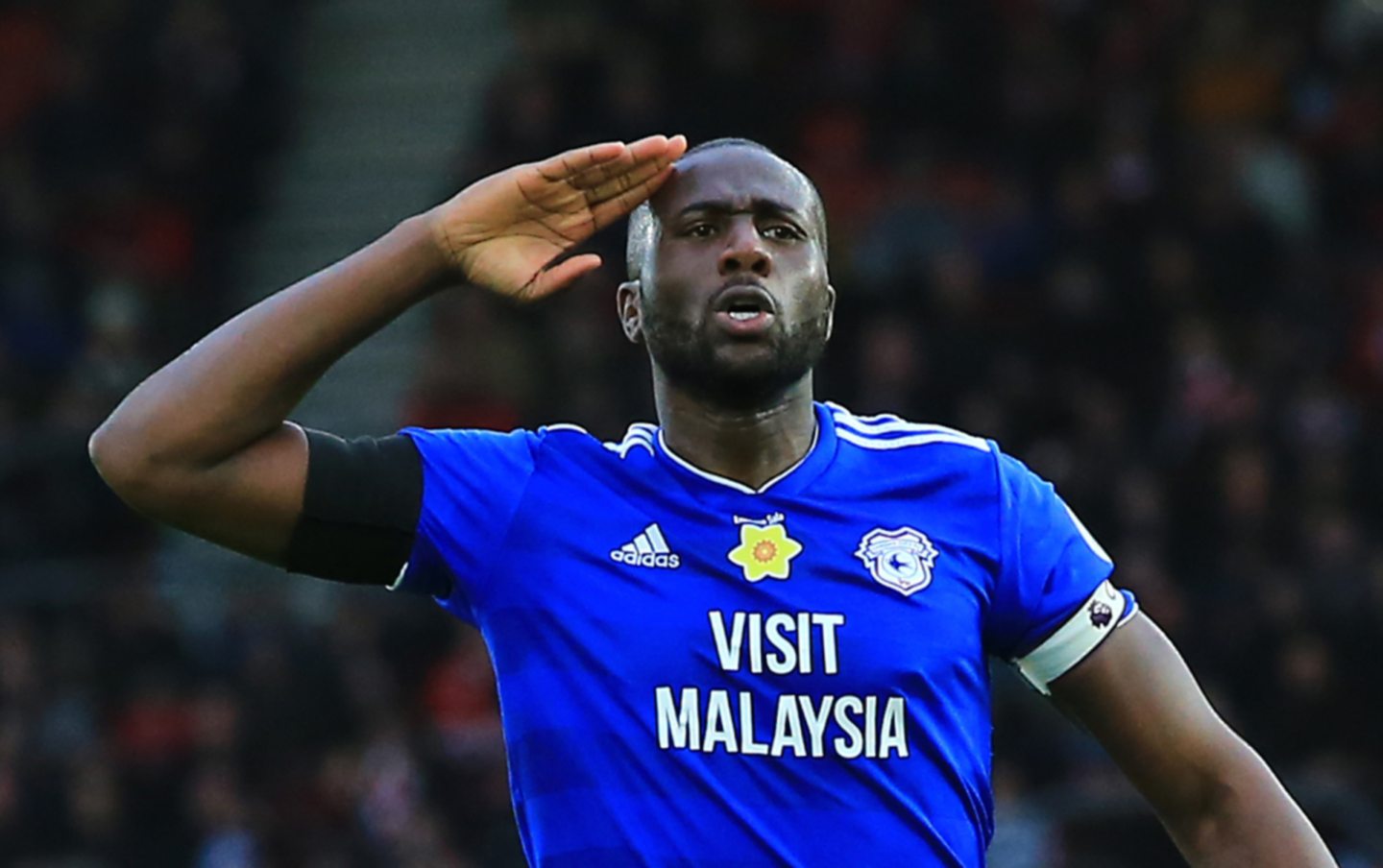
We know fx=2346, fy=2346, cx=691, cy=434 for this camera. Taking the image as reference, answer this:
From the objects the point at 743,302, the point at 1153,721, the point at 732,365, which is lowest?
the point at 1153,721

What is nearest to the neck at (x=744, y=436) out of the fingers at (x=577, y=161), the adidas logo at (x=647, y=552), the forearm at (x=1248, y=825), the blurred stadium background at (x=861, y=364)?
the adidas logo at (x=647, y=552)

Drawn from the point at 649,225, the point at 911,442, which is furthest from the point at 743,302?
the point at 911,442

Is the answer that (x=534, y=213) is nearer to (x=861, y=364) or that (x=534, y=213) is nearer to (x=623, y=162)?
(x=623, y=162)

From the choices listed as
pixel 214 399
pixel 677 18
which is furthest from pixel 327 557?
pixel 677 18

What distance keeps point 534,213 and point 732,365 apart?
43 centimetres

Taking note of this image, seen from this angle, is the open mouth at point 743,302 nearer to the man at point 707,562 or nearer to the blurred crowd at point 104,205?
the man at point 707,562

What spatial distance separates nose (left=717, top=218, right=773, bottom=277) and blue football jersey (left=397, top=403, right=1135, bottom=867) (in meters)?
0.36

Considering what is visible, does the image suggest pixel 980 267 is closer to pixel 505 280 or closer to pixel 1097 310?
pixel 1097 310

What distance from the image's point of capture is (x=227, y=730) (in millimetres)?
11258

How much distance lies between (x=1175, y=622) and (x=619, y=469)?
6009 mm

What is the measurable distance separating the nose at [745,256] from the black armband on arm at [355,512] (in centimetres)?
65

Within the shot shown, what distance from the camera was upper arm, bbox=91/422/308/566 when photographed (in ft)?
13.0

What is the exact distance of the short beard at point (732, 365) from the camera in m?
4.10

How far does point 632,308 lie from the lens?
14.5 ft
